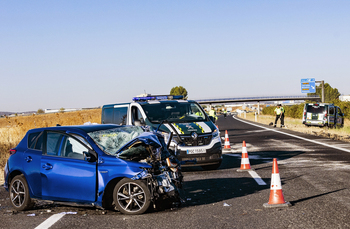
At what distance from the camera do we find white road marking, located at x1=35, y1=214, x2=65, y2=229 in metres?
6.03

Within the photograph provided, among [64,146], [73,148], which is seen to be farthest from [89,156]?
[64,146]

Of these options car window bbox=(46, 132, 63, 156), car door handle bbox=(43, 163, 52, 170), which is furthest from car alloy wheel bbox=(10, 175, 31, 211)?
car window bbox=(46, 132, 63, 156)

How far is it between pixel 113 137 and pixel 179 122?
4.37 metres

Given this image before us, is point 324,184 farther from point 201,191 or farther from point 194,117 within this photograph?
point 194,117

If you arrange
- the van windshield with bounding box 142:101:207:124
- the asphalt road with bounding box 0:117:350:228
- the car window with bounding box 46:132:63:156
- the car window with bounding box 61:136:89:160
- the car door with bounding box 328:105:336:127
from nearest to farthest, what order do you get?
the asphalt road with bounding box 0:117:350:228, the car window with bounding box 61:136:89:160, the car window with bounding box 46:132:63:156, the van windshield with bounding box 142:101:207:124, the car door with bounding box 328:105:336:127

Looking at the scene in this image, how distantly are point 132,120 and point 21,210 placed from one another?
5.36 metres

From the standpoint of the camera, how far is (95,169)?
6.64 meters

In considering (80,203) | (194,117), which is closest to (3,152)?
(194,117)

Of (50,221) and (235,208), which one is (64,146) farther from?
(235,208)

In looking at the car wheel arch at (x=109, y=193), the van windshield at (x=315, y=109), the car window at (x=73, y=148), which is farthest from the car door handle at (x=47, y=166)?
the van windshield at (x=315, y=109)

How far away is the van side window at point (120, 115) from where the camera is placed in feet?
41.9

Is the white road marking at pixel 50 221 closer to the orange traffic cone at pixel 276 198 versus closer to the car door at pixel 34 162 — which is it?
the car door at pixel 34 162

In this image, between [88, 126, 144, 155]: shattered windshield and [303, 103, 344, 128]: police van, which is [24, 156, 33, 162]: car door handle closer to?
[88, 126, 144, 155]: shattered windshield

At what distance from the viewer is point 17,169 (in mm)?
7453
